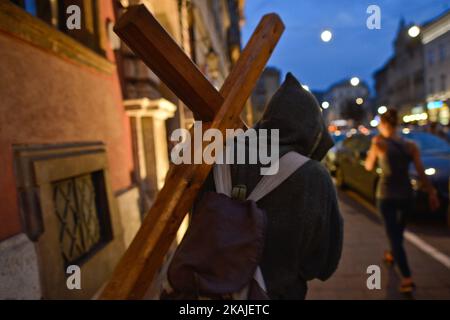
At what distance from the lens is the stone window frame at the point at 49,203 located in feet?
9.80

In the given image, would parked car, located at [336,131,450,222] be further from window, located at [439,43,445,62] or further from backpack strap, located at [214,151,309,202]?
window, located at [439,43,445,62]

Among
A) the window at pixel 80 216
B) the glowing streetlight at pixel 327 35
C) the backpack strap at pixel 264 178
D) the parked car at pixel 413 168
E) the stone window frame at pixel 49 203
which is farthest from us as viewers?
the glowing streetlight at pixel 327 35

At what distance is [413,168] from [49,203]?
5.85 m

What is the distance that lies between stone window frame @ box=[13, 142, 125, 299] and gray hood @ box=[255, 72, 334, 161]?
2290mm

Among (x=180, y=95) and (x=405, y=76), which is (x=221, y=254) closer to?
(x=180, y=95)

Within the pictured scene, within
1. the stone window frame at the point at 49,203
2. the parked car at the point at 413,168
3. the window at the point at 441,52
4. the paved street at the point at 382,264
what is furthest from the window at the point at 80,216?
the window at the point at 441,52

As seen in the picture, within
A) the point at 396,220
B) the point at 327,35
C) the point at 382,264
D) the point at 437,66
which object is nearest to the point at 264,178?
the point at 396,220

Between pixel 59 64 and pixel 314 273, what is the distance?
3.31 meters

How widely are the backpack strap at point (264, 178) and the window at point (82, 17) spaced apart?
327 cm

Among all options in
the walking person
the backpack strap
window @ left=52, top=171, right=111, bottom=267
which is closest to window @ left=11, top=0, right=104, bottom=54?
window @ left=52, top=171, right=111, bottom=267

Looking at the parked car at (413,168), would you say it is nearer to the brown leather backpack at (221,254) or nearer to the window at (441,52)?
the brown leather backpack at (221,254)

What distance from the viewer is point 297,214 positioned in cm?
148

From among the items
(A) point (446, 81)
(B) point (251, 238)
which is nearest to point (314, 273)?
(B) point (251, 238)
